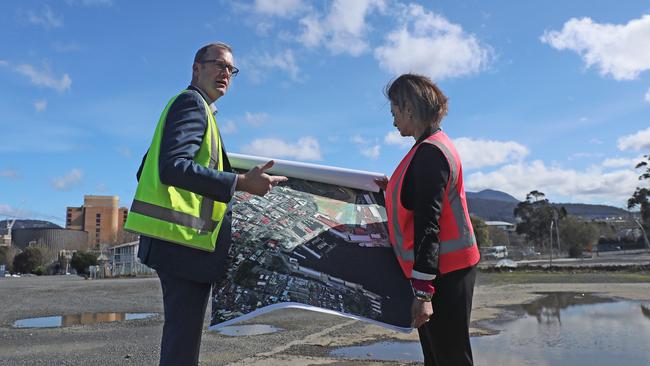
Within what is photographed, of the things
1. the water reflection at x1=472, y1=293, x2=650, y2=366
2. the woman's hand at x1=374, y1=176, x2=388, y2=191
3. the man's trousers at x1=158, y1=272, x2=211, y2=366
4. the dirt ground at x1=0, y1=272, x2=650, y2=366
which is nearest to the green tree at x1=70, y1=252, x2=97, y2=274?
the dirt ground at x1=0, y1=272, x2=650, y2=366

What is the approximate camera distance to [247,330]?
8.42 metres

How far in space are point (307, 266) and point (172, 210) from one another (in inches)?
26.7

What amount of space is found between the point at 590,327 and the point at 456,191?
21.1 ft

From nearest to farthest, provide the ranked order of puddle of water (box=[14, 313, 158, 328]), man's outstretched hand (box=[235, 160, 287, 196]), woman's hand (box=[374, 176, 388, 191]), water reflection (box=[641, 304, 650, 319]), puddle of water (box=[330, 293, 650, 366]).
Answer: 1. man's outstretched hand (box=[235, 160, 287, 196])
2. woman's hand (box=[374, 176, 388, 191])
3. puddle of water (box=[330, 293, 650, 366])
4. water reflection (box=[641, 304, 650, 319])
5. puddle of water (box=[14, 313, 158, 328])

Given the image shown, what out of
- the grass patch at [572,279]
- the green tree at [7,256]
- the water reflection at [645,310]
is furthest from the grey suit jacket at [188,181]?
the green tree at [7,256]

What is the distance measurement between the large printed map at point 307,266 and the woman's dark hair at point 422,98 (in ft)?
2.05

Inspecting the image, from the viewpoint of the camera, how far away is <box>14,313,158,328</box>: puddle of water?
1016cm

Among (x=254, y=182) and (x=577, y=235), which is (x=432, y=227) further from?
(x=577, y=235)

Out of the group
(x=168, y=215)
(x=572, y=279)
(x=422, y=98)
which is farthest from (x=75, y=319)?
(x=572, y=279)

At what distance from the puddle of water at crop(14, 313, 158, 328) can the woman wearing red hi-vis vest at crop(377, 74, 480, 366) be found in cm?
943

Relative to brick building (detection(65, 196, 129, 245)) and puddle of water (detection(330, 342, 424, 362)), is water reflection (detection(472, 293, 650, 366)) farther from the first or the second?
brick building (detection(65, 196, 129, 245))

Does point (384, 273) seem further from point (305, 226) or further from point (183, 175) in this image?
point (183, 175)

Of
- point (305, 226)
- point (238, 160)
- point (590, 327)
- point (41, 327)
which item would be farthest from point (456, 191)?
point (41, 327)

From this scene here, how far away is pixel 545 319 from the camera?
866 centimetres
